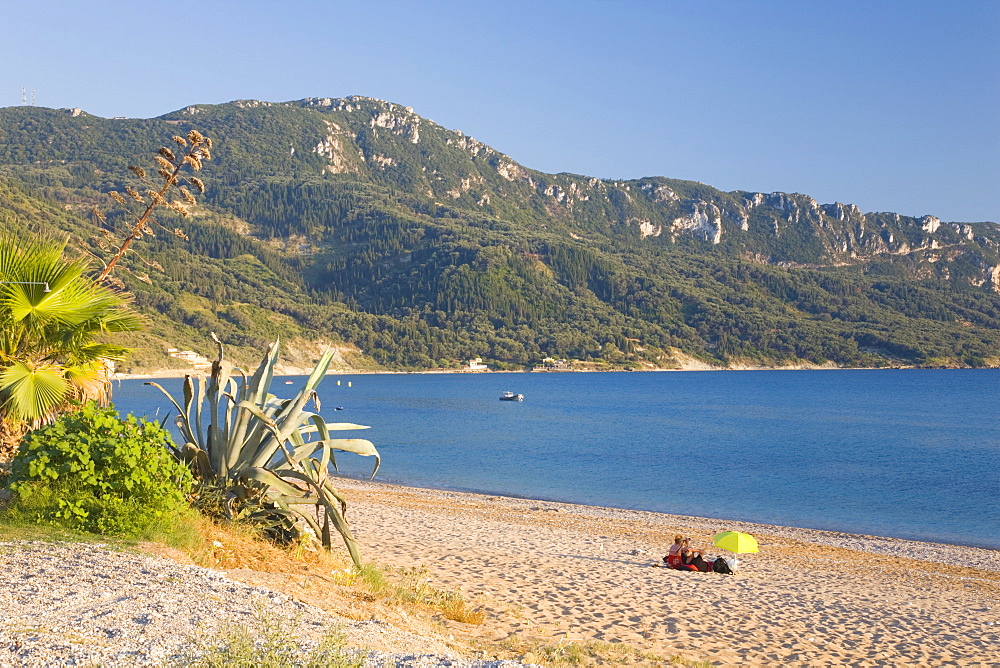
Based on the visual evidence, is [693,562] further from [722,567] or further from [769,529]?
[769,529]

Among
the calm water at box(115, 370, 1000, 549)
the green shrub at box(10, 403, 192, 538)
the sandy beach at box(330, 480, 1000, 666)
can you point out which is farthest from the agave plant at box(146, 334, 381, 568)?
the calm water at box(115, 370, 1000, 549)

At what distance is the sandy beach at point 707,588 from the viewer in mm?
9797

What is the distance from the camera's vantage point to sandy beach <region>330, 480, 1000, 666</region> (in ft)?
32.1

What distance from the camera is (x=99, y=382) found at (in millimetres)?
9273

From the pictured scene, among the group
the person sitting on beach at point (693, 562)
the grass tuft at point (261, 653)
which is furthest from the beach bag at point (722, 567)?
the grass tuft at point (261, 653)

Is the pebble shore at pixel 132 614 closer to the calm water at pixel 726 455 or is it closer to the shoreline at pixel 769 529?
the calm water at pixel 726 455

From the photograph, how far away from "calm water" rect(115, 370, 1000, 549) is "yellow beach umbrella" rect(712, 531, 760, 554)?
9791 mm

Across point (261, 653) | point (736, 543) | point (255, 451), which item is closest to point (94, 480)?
point (255, 451)

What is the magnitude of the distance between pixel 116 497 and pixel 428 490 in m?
24.4

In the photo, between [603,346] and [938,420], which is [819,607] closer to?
[938,420]

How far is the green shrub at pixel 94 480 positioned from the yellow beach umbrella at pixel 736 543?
12206 millimetres

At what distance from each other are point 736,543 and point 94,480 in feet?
42.6

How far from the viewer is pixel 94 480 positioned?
24.5 feet

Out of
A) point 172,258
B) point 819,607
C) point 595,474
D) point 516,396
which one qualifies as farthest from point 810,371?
point 819,607
